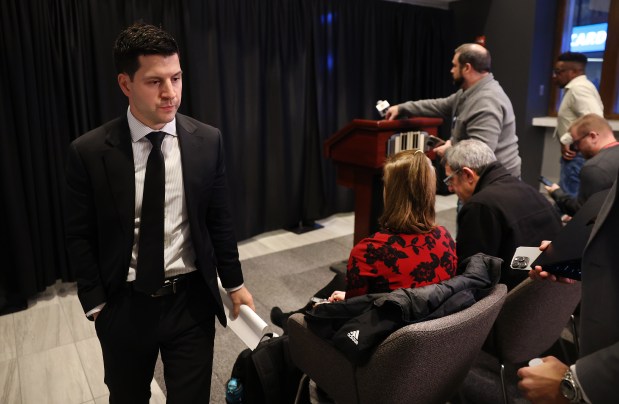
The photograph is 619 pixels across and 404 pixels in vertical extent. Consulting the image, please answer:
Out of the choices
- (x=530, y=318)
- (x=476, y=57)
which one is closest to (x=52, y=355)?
(x=530, y=318)

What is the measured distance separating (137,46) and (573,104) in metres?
3.56

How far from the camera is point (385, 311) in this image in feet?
4.16

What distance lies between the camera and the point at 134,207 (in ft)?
4.12

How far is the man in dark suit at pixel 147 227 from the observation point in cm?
124

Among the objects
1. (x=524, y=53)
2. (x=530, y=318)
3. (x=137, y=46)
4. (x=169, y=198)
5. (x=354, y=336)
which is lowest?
Result: (x=530, y=318)

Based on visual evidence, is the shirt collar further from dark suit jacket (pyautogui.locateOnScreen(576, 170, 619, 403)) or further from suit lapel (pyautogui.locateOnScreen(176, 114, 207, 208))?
dark suit jacket (pyautogui.locateOnScreen(576, 170, 619, 403))

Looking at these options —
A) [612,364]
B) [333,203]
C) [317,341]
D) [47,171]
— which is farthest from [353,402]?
[333,203]

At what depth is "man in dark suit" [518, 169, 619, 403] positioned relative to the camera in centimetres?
80

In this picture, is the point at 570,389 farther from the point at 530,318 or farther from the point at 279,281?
the point at 279,281

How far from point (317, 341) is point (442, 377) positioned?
39cm

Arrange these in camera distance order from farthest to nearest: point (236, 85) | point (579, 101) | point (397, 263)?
point (236, 85)
point (579, 101)
point (397, 263)

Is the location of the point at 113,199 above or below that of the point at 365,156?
above

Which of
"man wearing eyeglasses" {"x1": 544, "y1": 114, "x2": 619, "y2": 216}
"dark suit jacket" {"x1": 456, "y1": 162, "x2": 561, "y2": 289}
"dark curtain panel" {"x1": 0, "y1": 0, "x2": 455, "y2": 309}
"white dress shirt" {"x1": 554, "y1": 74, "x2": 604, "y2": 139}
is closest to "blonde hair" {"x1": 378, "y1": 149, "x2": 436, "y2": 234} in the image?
"dark suit jacket" {"x1": 456, "y1": 162, "x2": 561, "y2": 289}

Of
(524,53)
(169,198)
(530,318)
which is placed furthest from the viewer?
(524,53)
